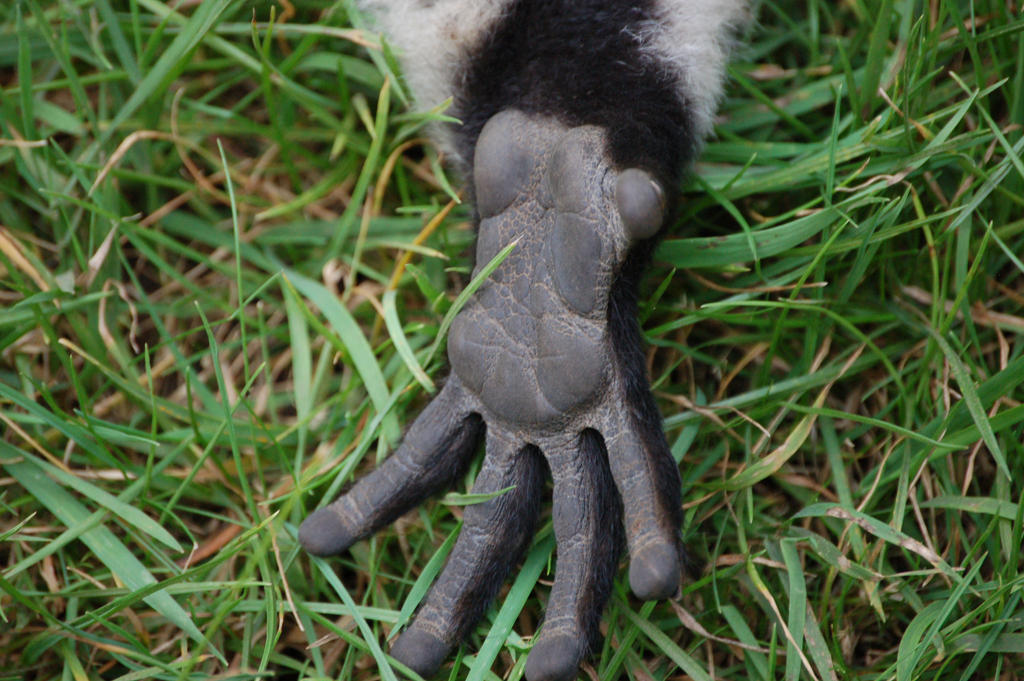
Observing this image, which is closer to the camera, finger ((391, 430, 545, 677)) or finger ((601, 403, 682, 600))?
finger ((601, 403, 682, 600))

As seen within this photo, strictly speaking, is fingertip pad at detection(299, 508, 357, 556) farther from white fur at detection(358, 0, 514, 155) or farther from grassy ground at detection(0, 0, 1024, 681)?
white fur at detection(358, 0, 514, 155)

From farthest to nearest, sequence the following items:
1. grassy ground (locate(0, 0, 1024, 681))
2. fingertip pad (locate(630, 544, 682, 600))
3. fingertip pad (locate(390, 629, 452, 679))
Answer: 1. grassy ground (locate(0, 0, 1024, 681))
2. fingertip pad (locate(390, 629, 452, 679))
3. fingertip pad (locate(630, 544, 682, 600))

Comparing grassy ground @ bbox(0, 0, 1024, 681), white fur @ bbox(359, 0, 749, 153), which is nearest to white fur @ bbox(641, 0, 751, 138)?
white fur @ bbox(359, 0, 749, 153)

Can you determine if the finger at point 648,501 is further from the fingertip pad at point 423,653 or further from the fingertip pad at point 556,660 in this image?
the fingertip pad at point 423,653

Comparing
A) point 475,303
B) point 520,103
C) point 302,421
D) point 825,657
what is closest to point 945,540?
point 825,657

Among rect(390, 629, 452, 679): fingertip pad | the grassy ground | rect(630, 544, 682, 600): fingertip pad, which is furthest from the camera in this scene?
the grassy ground

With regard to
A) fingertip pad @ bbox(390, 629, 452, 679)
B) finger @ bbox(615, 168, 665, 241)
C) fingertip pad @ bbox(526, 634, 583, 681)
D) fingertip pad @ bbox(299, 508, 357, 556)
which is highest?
finger @ bbox(615, 168, 665, 241)

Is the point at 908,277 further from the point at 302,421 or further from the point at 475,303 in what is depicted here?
the point at 302,421
